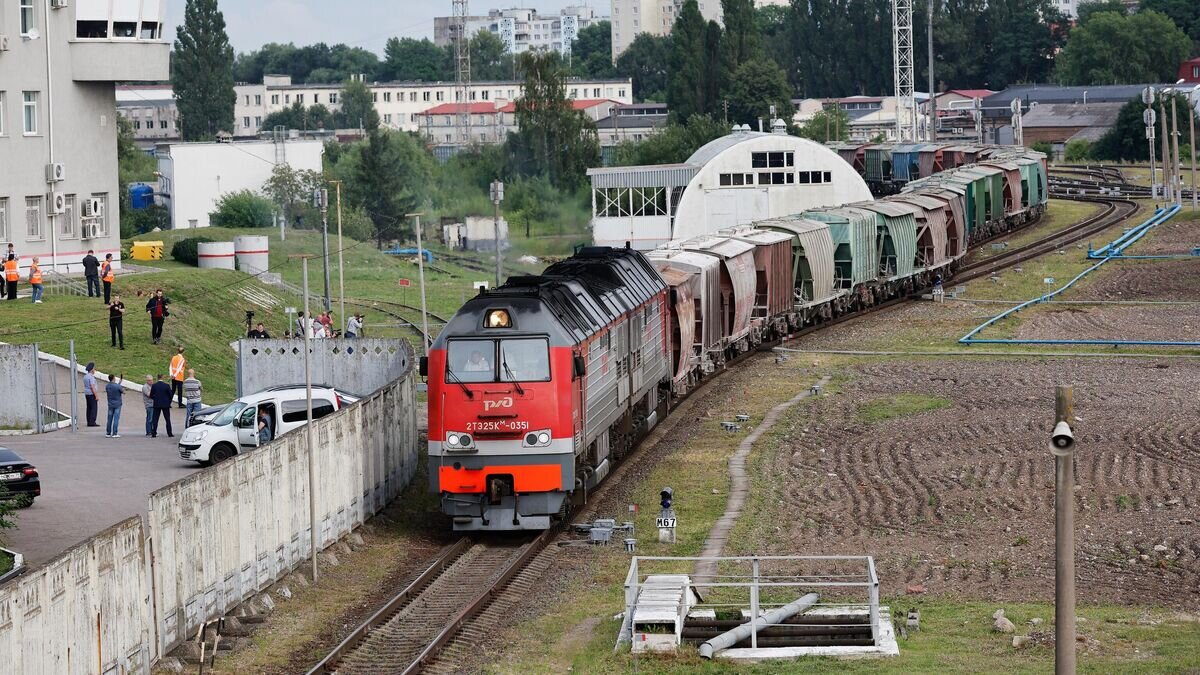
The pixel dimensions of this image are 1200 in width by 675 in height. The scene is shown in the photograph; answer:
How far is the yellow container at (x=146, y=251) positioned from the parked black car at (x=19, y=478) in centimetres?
4264

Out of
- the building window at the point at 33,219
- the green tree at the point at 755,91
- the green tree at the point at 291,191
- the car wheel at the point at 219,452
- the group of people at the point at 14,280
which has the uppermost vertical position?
the green tree at the point at 755,91

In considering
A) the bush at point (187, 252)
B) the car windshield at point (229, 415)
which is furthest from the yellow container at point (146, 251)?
the car windshield at point (229, 415)

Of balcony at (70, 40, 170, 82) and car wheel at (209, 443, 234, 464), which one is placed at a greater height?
balcony at (70, 40, 170, 82)

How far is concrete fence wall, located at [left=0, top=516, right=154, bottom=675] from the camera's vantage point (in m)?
15.0

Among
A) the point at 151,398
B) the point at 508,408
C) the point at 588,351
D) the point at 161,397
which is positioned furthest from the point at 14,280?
the point at 508,408

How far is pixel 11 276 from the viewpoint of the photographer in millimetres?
48469

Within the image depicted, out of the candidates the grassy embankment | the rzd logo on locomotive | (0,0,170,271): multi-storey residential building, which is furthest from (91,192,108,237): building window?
the rzd logo on locomotive

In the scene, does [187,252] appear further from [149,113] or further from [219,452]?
[149,113]

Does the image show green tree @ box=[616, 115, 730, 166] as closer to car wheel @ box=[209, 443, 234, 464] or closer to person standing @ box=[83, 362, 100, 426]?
person standing @ box=[83, 362, 100, 426]

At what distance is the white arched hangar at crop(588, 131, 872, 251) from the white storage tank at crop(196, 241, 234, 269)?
20689 mm

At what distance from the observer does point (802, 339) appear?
4928 centimetres

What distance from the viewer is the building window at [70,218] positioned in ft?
184

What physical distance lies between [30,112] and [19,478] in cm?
3135

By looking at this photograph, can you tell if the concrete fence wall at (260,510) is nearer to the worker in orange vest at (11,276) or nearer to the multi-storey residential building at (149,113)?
the worker in orange vest at (11,276)
